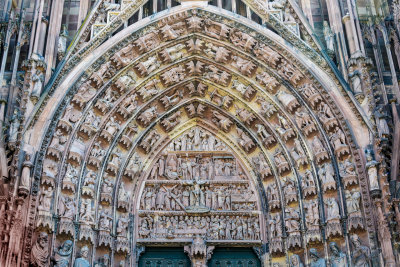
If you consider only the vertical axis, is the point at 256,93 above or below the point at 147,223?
above

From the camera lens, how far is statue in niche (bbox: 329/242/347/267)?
10.6m

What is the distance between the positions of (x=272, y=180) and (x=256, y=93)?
6.33ft

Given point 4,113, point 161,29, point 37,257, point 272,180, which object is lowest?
point 37,257

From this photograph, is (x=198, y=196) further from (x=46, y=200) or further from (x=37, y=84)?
(x=37, y=84)

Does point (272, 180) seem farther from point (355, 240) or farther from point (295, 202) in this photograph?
point (355, 240)

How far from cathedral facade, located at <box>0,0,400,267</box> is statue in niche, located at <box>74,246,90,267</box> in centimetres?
3

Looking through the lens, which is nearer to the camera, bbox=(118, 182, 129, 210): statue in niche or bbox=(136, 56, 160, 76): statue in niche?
bbox=(118, 182, 129, 210): statue in niche

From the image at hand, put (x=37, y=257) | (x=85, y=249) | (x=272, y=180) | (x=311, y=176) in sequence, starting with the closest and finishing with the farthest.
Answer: (x=37, y=257) < (x=85, y=249) < (x=311, y=176) < (x=272, y=180)

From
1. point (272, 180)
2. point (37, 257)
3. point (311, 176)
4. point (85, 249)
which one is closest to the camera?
point (37, 257)

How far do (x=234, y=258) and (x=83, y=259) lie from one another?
318 cm

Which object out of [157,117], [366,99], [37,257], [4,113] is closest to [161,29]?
[157,117]

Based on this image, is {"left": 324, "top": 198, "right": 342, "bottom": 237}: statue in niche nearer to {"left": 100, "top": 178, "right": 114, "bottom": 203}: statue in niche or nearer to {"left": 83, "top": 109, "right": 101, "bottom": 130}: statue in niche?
{"left": 100, "top": 178, "right": 114, "bottom": 203}: statue in niche

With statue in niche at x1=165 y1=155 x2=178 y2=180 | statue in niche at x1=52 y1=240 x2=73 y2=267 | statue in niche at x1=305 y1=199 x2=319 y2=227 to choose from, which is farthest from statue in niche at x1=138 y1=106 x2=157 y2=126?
statue in niche at x1=305 y1=199 x2=319 y2=227

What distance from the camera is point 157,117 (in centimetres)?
1303
